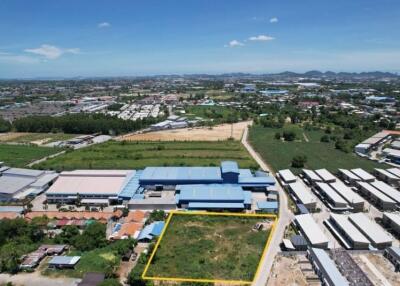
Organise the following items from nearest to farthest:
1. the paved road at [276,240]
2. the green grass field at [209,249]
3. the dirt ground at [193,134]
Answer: the paved road at [276,240], the green grass field at [209,249], the dirt ground at [193,134]

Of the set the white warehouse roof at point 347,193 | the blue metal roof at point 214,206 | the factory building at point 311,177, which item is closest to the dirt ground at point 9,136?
the blue metal roof at point 214,206

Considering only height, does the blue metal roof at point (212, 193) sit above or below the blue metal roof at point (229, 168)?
below

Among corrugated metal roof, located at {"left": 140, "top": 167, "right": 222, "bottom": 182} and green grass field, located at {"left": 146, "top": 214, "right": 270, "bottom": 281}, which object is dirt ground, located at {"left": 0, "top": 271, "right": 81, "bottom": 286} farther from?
corrugated metal roof, located at {"left": 140, "top": 167, "right": 222, "bottom": 182}

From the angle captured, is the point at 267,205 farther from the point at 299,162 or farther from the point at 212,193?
the point at 299,162

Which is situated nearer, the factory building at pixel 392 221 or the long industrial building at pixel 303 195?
the factory building at pixel 392 221

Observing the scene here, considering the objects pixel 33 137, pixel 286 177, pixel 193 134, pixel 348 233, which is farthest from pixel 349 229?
pixel 33 137

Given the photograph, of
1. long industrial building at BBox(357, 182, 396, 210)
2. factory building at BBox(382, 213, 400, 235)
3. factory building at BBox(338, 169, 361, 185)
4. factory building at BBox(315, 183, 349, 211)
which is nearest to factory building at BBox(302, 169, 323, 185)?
factory building at BBox(315, 183, 349, 211)

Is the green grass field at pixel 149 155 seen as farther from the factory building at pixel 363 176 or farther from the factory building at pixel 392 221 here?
the factory building at pixel 392 221

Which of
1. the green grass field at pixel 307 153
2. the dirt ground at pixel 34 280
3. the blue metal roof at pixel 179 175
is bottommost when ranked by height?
the green grass field at pixel 307 153
